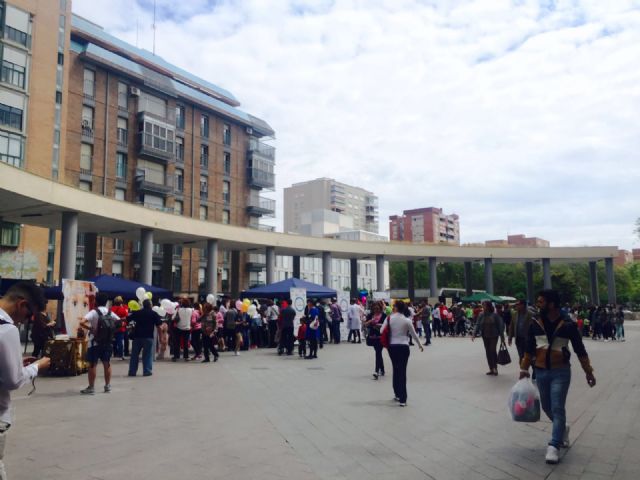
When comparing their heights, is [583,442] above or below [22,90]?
below

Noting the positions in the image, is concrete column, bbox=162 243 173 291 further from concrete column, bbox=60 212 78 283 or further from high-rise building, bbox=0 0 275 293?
concrete column, bbox=60 212 78 283

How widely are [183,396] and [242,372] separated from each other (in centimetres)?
351

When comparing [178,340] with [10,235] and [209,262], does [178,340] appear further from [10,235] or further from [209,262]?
[10,235]

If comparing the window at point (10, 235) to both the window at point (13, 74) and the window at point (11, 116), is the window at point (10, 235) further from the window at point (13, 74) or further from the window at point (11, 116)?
the window at point (13, 74)

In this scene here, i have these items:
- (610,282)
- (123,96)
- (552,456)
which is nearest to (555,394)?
(552,456)

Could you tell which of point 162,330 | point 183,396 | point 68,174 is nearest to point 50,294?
point 162,330

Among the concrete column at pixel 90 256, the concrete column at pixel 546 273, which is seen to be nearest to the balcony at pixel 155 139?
the concrete column at pixel 90 256

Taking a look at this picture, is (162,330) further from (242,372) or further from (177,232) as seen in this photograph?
(177,232)

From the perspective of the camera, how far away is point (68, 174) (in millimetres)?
37969

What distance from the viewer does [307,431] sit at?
21.9ft

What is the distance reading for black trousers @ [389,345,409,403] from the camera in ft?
27.6

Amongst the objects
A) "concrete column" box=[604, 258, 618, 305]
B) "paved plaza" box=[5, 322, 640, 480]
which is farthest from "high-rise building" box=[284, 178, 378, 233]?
"paved plaza" box=[5, 322, 640, 480]

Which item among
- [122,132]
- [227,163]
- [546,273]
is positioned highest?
[122,132]

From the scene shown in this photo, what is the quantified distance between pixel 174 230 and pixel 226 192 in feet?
71.2
